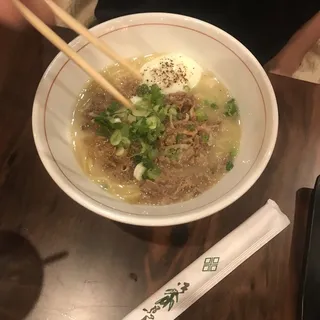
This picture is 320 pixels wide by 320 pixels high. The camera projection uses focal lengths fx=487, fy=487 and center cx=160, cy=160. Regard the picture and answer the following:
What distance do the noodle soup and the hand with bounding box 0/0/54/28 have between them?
0.23m

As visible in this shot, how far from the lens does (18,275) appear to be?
1.06 meters

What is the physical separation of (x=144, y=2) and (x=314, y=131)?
0.75 meters

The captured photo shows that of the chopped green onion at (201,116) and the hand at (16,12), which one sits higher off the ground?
the hand at (16,12)

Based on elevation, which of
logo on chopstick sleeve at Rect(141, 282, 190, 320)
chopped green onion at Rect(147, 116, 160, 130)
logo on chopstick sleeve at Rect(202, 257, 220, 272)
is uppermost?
chopped green onion at Rect(147, 116, 160, 130)

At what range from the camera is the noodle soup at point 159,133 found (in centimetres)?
112

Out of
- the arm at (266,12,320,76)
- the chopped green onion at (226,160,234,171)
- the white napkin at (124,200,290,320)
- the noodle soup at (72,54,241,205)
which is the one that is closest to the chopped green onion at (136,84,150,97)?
the noodle soup at (72,54,241,205)

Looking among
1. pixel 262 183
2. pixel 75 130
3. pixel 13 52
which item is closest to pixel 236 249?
pixel 262 183

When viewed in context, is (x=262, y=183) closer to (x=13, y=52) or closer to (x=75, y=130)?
(x=75, y=130)

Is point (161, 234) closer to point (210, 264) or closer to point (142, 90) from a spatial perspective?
point (210, 264)

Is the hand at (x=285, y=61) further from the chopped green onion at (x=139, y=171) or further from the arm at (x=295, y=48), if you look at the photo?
the chopped green onion at (x=139, y=171)

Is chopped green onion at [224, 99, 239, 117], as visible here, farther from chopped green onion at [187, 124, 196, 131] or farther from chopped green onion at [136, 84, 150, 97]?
chopped green onion at [136, 84, 150, 97]

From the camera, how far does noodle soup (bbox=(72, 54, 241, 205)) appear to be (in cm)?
112

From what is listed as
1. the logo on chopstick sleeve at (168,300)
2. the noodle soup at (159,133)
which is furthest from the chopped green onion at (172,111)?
the logo on chopstick sleeve at (168,300)

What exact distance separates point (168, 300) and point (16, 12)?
2.66 ft
